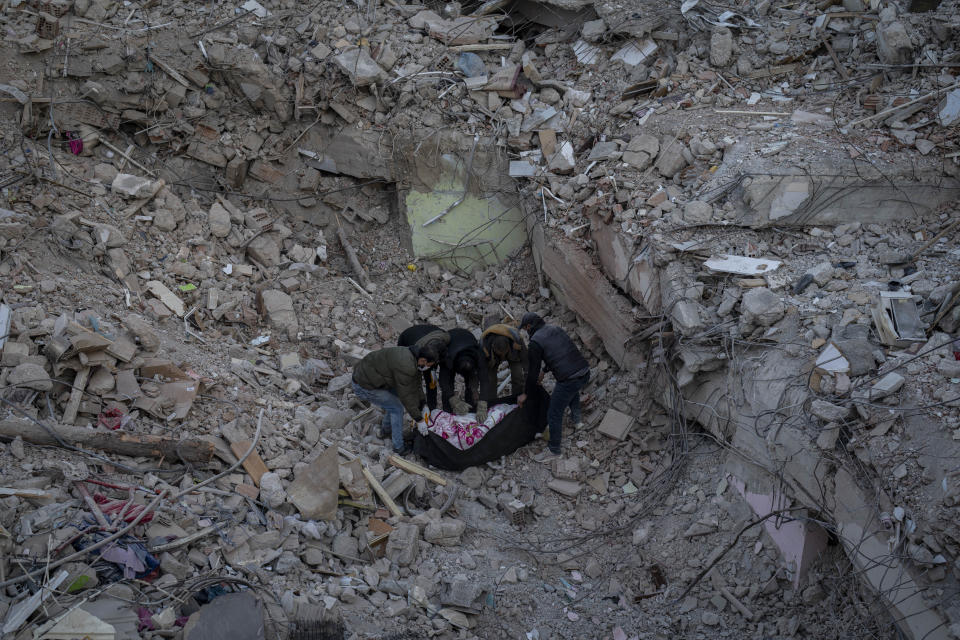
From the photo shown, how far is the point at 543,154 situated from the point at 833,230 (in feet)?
11.7

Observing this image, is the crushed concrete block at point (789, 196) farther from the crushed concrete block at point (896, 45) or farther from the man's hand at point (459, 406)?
the man's hand at point (459, 406)

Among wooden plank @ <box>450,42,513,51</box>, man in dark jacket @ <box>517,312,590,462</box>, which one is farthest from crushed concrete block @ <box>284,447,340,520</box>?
wooden plank @ <box>450,42,513,51</box>

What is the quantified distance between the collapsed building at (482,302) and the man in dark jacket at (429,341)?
0.77m

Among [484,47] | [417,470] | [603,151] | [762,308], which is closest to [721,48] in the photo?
[603,151]

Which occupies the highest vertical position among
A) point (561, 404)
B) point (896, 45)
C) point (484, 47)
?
point (896, 45)

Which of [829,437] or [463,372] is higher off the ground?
[829,437]

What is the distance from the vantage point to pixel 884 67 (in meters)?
7.96

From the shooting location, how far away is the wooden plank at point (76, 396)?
5906mm

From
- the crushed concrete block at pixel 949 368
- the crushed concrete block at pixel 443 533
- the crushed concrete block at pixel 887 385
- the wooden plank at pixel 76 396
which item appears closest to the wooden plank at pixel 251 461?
the wooden plank at pixel 76 396

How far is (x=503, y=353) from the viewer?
276 inches

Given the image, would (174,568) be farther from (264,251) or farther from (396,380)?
(264,251)

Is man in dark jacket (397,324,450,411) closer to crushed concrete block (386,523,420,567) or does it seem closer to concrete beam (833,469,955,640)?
crushed concrete block (386,523,420,567)

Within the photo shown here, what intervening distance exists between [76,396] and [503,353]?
3.67m

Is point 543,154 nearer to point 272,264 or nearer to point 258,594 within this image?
point 272,264
